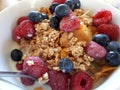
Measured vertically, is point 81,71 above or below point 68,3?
below

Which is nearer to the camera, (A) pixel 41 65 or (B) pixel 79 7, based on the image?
(A) pixel 41 65

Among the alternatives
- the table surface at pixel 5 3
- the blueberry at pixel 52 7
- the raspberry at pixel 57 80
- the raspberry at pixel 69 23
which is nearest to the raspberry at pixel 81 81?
the raspberry at pixel 57 80

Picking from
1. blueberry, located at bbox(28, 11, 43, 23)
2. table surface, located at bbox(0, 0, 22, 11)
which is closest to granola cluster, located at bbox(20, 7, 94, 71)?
blueberry, located at bbox(28, 11, 43, 23)

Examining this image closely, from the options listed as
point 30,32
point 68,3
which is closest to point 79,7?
point 68,3

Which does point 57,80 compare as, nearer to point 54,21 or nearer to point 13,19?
point 54,21

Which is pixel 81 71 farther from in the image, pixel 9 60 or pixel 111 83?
pixel 9 60

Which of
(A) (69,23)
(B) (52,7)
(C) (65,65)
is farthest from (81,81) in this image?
(B) (52,7)
